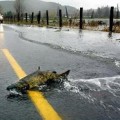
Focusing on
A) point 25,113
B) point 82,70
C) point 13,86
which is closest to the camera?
point 25,113

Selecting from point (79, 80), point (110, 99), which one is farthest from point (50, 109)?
point (79, 80)

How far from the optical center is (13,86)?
542 centimetres

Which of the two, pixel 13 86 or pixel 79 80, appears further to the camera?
pixel 79 80

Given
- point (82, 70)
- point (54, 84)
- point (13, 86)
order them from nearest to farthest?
point (13, 86), point (54, 84), point (82, 70)

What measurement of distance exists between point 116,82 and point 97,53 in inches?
187

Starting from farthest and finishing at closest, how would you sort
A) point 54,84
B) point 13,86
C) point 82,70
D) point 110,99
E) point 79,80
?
1. point 82,70
2. point 79,80
3. point 54,84
4. point 13,86
5. point 110,99

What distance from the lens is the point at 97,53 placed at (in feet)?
35.5

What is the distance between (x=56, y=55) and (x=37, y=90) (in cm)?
491

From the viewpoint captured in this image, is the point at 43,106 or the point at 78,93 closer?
the point at 43,106

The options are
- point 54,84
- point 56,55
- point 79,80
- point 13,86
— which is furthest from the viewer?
point 56,55

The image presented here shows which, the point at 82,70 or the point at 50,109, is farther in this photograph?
the point at 82,70

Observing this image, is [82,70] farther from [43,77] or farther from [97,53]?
[97,53]

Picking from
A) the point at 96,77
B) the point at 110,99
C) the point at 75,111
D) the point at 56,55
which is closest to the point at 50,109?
the point at 75,111

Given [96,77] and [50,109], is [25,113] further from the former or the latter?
[96,77]
